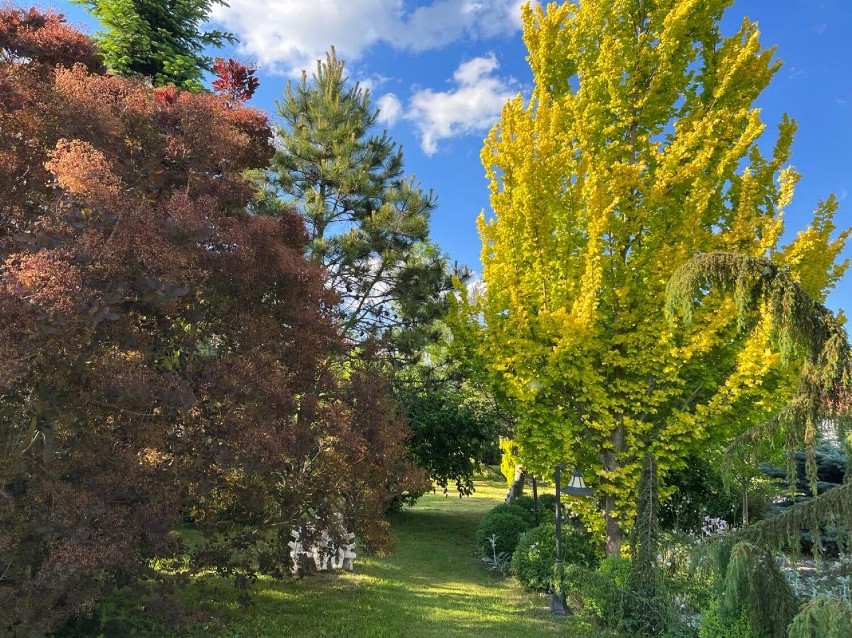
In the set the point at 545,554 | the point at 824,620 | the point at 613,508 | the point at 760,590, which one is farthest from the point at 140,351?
the point at 613,508

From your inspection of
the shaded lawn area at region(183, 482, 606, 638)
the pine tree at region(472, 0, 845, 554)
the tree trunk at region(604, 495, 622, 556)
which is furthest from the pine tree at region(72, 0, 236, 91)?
the tree trunk at region(604, 495, 622, 556)

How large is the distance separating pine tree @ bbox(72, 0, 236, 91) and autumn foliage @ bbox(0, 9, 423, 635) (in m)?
7.59

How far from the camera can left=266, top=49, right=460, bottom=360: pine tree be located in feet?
37.7

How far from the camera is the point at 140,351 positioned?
471cm

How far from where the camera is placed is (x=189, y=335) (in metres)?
5.18

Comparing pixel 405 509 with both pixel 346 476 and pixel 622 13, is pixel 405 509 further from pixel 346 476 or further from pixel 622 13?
pixel 622 13

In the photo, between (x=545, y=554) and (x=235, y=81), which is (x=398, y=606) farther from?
(x=235, y=81)

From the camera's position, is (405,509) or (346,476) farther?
(405,509)

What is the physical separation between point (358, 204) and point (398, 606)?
27.7 feet

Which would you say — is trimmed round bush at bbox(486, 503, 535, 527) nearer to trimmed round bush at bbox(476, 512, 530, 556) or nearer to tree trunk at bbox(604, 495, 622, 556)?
trimmed round bush at bbox(476, 512, 530, 556)

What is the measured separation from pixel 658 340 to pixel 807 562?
6.45 m

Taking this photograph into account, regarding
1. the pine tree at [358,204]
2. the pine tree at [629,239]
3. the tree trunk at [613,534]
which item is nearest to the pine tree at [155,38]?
the pine tree at [358,204]

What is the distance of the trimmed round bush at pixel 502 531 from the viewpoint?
10.3m

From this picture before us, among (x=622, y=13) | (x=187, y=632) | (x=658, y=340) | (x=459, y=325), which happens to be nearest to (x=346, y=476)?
(x=187, y=632)
